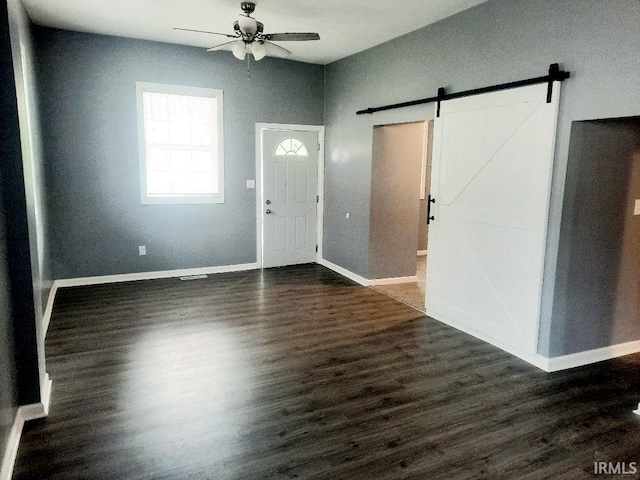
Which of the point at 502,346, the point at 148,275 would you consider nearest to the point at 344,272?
the point at 148,275

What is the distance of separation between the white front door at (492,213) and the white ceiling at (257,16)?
104 cm

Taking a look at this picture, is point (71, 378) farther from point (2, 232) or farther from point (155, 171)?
point (155, 171)

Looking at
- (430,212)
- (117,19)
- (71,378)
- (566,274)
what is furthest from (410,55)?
(71,378)


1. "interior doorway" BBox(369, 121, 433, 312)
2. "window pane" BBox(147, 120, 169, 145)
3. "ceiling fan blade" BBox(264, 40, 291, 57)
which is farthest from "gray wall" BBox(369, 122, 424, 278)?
"window pane" BBox(147, 120, 169, 145)

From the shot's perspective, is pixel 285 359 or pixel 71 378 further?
pixel 285 359

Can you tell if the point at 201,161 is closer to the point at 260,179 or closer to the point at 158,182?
the point at 158,182

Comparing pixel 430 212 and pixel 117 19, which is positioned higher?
pixel 117 19

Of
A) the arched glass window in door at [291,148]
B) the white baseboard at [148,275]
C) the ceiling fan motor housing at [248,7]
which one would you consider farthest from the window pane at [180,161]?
the ceiling fan motor housing at [248,7]

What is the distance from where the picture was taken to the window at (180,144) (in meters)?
5.59

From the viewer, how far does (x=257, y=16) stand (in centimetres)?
436

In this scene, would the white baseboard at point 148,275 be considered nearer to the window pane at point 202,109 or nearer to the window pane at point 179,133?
the window pane at point 179,133

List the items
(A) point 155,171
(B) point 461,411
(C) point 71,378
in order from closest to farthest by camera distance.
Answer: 1. (B) point 461,411
2. (C) point 71,378
3. (A) point 155,171

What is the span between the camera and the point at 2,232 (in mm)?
2338

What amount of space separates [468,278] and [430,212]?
31.1 inches
